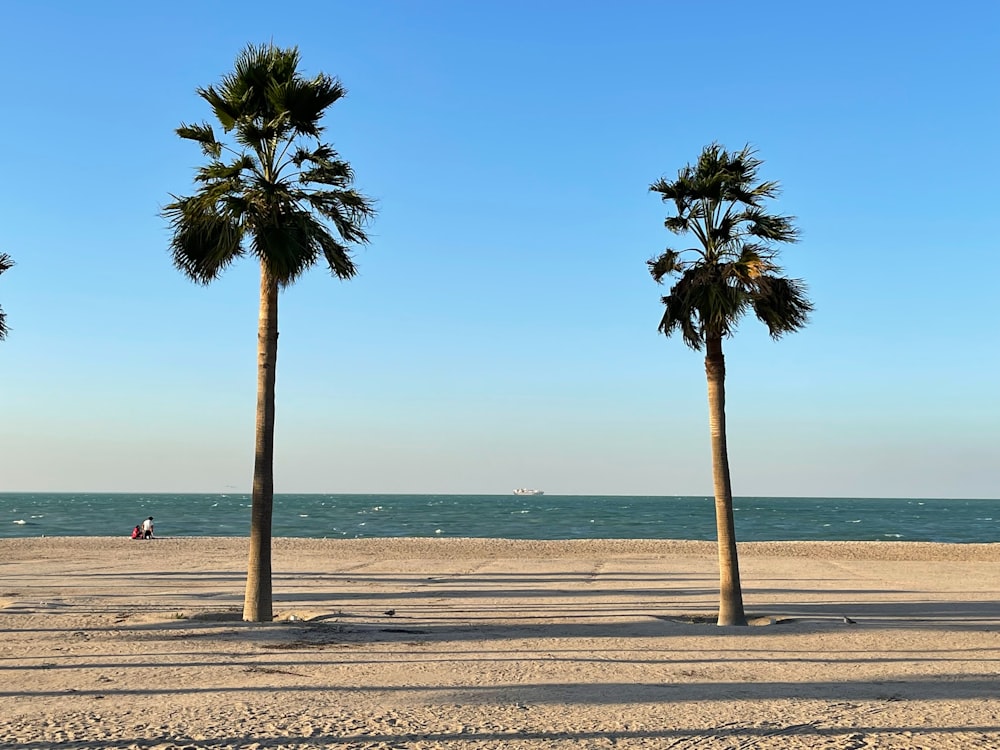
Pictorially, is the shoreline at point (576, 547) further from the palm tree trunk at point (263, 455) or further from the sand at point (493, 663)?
the palm tree trunk at point (263, 455)

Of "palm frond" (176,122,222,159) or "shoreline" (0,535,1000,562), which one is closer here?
"palm frond" (176,122,222,159)

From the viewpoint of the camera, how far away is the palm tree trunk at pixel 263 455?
595 inches

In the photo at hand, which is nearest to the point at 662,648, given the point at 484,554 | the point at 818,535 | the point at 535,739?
the point at 535,739

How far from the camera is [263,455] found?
15125 mm

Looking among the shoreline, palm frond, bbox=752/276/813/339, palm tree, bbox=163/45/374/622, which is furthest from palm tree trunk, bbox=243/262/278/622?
the shoreline

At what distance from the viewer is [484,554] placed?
1382 inches

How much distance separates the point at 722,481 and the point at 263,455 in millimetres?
7435

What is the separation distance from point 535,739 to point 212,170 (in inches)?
416

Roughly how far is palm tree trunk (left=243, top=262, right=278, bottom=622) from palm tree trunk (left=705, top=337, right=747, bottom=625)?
715 cm

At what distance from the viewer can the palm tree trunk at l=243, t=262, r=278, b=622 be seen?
15.1m

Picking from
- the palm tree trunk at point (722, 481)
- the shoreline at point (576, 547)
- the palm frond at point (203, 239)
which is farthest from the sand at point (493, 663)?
the shoreline at point (576, 547)

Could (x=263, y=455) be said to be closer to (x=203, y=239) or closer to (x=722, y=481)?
(x=203, y=239)

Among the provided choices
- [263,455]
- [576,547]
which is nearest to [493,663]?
[263,455]

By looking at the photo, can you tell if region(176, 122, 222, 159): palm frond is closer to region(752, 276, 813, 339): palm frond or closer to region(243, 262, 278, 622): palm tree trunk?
region(243, 262, 278, 622): palm tree trunk
